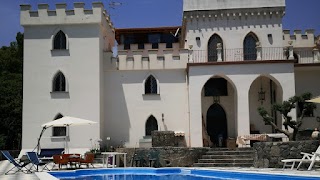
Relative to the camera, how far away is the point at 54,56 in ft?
76.0

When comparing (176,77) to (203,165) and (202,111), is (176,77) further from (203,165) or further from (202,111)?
(203,165)

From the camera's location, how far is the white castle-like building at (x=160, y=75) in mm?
22312

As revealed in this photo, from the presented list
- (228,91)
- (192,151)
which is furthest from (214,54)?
(192,151)

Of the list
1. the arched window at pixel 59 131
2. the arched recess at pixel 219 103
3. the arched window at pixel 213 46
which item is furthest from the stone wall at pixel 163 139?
the arched window at pixel 213 46

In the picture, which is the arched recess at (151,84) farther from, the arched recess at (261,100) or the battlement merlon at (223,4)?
the arched recess at (261,100)

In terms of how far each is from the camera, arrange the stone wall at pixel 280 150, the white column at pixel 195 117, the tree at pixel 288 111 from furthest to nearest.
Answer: the white column at pixel 195 117, the tree at pixel 288 111, the stone wall at pixel 280 150

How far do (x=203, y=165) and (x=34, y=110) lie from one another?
33.8ft

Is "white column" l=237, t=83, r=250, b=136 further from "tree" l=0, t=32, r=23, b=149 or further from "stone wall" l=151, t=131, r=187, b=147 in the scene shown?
"tree" l=0, t=32, r=23, b=149

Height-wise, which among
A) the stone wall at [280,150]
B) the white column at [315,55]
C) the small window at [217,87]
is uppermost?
the white column at [315,55]

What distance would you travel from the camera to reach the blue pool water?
14055mm

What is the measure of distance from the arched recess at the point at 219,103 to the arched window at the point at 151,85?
290 centimetres

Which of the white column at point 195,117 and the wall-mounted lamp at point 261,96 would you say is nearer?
the white column at point 195,117

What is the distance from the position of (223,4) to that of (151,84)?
6.40 meters

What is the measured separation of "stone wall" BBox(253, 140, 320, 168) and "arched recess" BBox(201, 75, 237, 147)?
291 inches
